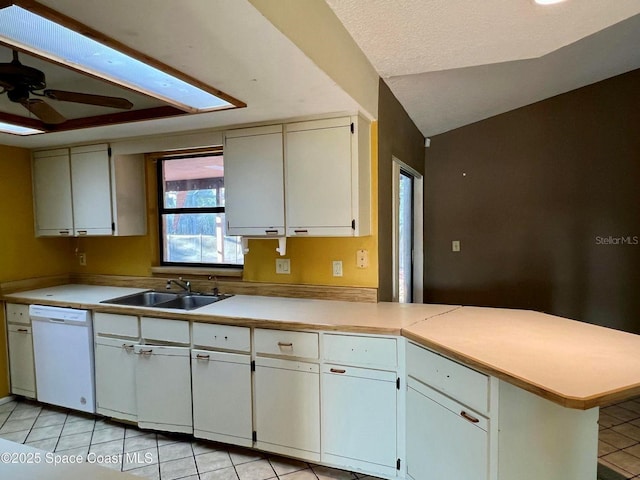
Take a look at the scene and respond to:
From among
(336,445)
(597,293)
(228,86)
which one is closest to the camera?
(228,86)

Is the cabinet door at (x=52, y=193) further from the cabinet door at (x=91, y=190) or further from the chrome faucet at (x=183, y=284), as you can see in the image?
the chrome faucet at (x=183, y=284)

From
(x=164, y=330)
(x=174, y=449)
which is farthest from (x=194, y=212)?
(x=174, y=449)

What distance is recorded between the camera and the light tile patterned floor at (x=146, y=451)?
84.0 inches

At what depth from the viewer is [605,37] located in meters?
2.43

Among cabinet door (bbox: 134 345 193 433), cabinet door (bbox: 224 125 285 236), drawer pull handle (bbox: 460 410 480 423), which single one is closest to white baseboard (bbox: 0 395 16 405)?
cabinet door (bbox: 134 345 193 433)

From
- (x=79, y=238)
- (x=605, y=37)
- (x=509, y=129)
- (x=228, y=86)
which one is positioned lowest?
(x=79, y=238)

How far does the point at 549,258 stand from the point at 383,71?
2.59 metres

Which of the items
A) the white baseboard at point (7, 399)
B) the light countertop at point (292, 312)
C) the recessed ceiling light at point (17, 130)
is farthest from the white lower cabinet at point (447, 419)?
the white baseboard at point (7, 399)

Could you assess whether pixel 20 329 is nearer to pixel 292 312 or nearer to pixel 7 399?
pixel 7 399

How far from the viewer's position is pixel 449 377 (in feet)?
5.35

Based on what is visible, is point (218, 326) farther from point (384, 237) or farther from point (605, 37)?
point (605, 37)

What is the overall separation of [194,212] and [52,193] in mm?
1236

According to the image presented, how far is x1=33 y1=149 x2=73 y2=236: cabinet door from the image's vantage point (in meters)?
3.15

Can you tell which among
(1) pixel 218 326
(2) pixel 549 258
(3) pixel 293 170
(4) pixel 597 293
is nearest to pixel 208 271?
(1) pixel 218 326
